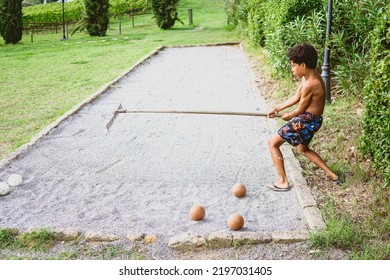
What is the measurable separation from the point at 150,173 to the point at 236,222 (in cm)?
168

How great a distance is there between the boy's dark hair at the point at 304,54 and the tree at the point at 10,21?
63.5 ft

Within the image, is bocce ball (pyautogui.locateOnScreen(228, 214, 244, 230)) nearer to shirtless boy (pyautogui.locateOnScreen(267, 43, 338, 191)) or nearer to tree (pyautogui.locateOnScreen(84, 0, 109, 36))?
shirtless boy (pyautogui.locateOnScreen(267, 43, 338, 191))

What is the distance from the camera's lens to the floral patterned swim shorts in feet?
14.0

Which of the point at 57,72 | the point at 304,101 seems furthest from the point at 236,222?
the point at 57,72

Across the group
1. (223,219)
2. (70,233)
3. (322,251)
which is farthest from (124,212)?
(322,251)

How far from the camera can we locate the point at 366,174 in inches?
175

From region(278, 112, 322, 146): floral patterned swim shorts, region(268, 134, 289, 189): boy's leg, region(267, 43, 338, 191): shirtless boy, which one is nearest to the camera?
region(267, 43, 338, 191): shirtless boy

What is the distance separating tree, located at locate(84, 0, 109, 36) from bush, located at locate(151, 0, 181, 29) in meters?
2.83

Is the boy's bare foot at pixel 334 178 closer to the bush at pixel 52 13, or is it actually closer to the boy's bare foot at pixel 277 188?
the boy's bare foot at pixel 277 188

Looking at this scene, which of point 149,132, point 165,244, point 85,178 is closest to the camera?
point 165,244

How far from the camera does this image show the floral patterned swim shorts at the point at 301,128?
14.0ft

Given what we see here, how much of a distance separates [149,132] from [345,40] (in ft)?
11.5

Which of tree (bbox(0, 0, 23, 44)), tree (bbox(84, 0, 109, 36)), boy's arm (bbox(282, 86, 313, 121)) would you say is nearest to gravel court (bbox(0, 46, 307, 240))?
boy's arm (bbox(282, 86, 313, 121))
